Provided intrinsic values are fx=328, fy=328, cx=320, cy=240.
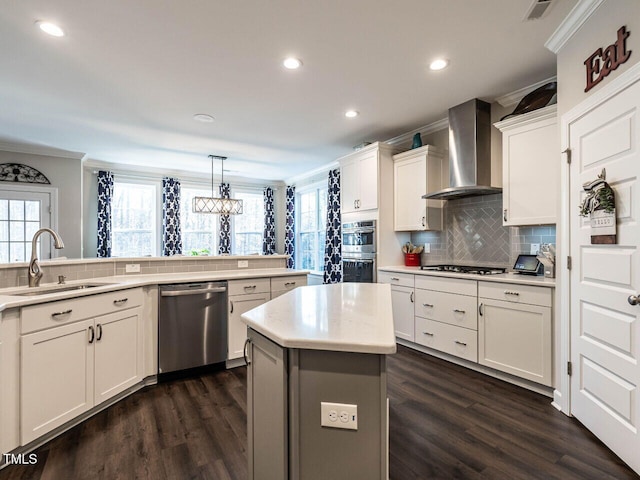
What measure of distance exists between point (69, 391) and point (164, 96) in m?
2.64

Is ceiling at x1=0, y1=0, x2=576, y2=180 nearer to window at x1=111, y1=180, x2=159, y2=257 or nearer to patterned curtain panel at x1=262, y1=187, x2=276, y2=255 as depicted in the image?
window at x1=111, y1=180, x2=159, y2=257

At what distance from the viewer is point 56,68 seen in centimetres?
269

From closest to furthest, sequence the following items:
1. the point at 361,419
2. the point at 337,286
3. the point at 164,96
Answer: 1. the point at 361,419
2. the point at 337,286
3. the point at 164,96

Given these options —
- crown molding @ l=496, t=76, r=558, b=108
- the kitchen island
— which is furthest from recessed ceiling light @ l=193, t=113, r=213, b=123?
the kitchen island

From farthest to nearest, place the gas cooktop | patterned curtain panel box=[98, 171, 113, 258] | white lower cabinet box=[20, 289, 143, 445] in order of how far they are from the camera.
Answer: patterned curtain panel box=[98, 171, 113, 258], the gas cooktop, white lower cabinet box=[20, 289, 143, 445]

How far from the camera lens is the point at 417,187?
4.02 m

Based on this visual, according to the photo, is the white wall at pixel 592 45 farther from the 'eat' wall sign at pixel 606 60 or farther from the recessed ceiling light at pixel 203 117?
the recessed ceiling light at pixel 203 117

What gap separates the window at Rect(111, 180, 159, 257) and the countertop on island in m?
5.19

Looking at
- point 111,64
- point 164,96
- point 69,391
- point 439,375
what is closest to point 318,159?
point 164,96

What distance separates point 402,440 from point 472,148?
2737mm

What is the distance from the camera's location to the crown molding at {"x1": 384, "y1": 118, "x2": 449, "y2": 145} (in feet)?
12.9

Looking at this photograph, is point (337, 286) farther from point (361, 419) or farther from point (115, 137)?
point (115, 137)

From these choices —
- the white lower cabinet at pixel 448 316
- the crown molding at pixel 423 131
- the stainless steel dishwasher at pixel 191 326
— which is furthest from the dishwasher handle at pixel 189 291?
the crown molding at pixel 423 131

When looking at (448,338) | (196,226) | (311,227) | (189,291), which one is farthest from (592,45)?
(196,226)
